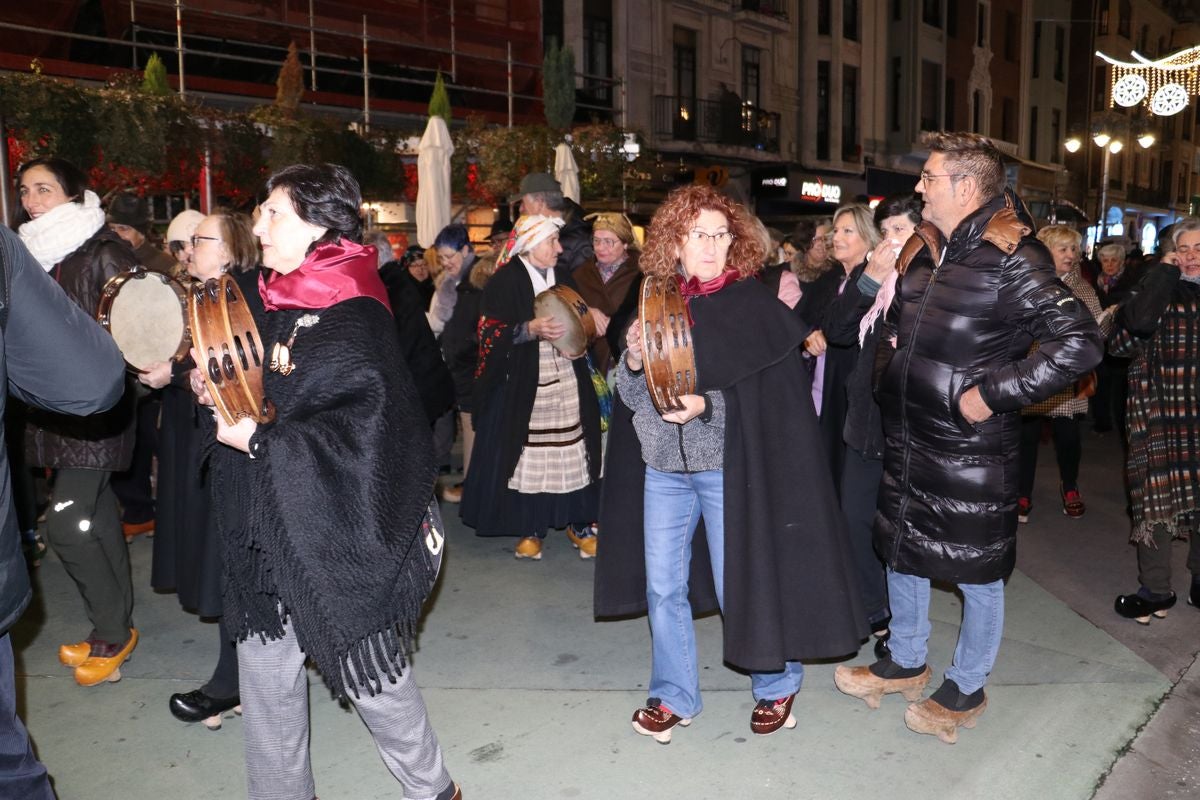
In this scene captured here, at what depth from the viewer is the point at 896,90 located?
3319 cm

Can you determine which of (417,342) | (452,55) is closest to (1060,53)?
(452,55)

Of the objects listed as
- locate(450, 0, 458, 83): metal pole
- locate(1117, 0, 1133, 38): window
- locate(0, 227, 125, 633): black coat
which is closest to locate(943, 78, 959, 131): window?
locate(1117, 0, 1133, 38): window

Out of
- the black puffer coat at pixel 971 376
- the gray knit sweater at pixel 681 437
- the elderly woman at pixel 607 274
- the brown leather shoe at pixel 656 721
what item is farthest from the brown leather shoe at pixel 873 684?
the elderly woman at pixel 607 274

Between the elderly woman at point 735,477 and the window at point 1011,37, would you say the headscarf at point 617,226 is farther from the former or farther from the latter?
the window at point 1011,37

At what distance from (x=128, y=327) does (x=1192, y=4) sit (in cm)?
6079

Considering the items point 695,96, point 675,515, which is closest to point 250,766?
point 675,515

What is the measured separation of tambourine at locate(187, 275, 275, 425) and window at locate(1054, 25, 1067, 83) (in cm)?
4566

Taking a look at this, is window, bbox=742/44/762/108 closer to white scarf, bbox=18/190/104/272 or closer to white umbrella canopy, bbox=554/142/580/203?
white umbrella canopy, bbox=554/142/580/203

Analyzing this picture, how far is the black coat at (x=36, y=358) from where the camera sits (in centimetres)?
212

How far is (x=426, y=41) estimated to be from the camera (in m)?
20.1

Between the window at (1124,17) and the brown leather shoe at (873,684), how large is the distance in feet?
160

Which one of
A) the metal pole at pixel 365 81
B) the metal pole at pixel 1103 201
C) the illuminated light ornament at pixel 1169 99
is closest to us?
the illuminated light ornament at pixel 1169 99

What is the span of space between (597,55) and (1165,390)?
2078 cm

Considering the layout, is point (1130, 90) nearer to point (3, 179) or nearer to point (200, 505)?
point (3, 179)
